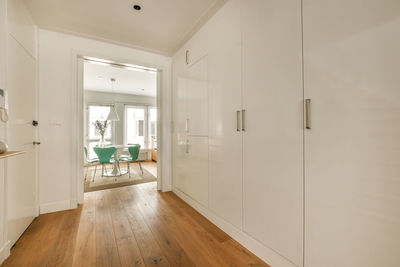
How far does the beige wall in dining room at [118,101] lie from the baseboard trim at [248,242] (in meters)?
5.31

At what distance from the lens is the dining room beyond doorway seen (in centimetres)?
421

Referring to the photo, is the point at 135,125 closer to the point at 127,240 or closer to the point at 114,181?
the point at 114,181

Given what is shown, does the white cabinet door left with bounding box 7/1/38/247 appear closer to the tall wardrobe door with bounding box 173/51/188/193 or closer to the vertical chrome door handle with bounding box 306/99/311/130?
the tall wardrobe door with bounding box 173/51/188/193

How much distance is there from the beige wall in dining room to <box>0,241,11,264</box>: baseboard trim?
5267mm

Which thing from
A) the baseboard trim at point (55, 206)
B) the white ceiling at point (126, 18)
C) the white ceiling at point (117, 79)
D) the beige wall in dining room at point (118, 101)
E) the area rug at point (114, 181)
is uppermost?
the white ceiling at point (117, 79)

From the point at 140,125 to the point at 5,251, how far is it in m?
5.96

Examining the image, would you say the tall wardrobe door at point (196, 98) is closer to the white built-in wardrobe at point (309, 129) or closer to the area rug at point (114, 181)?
the white built-in wardrobe at point (309, 129)

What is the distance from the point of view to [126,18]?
2305 mm

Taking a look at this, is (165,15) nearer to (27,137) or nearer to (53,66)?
(53,66)

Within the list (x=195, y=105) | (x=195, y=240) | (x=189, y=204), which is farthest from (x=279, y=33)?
(x=189, y=204)

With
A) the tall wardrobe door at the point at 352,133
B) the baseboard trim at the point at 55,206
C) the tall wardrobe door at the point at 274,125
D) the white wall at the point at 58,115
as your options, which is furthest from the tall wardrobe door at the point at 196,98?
the baseboard trim at the point at 55,206

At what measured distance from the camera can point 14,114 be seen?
1761 mm

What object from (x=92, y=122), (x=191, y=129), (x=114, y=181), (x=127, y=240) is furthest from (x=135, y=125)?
(x=127, y=240)

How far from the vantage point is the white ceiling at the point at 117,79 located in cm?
432
